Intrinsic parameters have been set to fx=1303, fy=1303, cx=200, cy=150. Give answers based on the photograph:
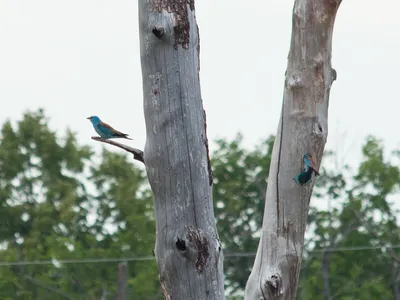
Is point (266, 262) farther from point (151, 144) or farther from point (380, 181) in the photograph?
point (380, 181)

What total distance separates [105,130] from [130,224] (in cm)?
2425

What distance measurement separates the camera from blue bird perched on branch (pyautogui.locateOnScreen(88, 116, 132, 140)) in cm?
812

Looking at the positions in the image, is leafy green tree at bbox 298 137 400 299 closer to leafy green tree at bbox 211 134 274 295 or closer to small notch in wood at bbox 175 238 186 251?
leafy green tree at bbox 211 134 274 295

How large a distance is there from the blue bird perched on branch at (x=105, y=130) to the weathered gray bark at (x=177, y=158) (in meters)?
2.00

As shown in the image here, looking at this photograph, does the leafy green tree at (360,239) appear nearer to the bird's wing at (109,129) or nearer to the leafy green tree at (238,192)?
the leafy green tree at (238,192)

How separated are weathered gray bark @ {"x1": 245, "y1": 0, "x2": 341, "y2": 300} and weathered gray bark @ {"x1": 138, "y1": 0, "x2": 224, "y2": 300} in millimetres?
444

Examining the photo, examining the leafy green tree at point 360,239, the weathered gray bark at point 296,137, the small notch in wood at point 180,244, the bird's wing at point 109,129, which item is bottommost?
the small notch in wood at point 180,244

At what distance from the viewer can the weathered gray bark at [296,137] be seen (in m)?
6.26

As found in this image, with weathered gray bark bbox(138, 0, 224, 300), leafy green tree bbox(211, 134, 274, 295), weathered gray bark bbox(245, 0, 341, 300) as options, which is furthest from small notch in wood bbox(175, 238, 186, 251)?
leafy green tree bbox(211, 134, 274, 295)

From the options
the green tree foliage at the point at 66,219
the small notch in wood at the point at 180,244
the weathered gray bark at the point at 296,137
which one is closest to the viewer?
the small notch in wood at the point at 180,244

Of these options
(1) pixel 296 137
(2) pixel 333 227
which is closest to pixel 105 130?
(1) pixel 296 137

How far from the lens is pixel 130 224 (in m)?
32.5

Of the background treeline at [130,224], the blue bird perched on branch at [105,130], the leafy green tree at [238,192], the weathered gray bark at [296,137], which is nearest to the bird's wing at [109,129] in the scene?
the blue bird perched on branch at [105,130]

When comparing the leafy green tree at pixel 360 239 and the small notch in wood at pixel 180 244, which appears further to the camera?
the leafy green tree at pixel 360 239
